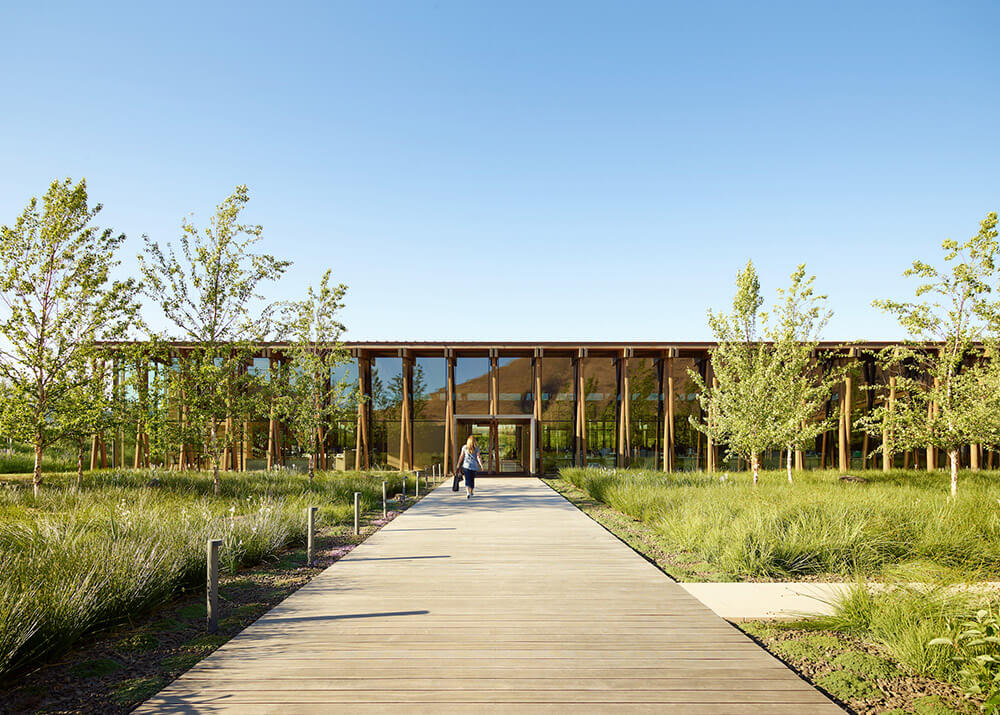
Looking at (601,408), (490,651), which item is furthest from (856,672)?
(601,408)

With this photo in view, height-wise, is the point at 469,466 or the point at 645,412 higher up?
the point at 645,412

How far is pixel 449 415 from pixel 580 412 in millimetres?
6595

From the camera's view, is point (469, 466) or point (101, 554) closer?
point (101, 554)

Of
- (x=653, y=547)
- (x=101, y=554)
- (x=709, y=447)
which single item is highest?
(x=101, y=554)

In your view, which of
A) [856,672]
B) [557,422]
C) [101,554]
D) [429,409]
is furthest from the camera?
[429,409]

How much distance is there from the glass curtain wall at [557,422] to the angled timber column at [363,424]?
8810 mm

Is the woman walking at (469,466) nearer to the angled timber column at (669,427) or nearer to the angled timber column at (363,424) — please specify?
the angled timber column at (363,424)

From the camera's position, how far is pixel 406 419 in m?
30.3

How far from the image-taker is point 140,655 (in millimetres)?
4961

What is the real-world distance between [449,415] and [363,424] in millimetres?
4298

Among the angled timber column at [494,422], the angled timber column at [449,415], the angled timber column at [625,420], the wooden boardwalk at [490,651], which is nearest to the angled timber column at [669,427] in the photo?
the angled timber column at [625,420]

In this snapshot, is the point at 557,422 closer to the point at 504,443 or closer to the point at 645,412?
the point at 504,443

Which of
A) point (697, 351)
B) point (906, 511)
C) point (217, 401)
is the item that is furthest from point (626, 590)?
point (697, 351)

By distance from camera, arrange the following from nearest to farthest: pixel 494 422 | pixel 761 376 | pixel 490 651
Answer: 1. pixel 490 651
2. pixel 761 376
3. pixel 494 422
